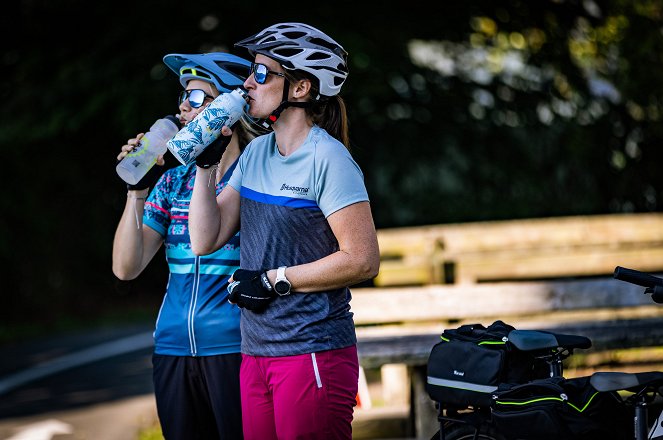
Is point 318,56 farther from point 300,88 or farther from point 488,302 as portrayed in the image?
point 488,302

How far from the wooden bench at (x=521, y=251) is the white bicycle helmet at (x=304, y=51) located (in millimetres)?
4891

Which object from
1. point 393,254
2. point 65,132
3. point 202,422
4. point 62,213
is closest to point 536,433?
point 202,422

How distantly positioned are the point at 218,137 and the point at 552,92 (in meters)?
10.2

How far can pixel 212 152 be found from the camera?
3.51 metres

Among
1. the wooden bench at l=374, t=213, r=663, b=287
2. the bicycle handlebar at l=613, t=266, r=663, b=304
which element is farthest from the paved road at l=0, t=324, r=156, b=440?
the bicycle handlebar at l=613, t=266, r=663, b=304

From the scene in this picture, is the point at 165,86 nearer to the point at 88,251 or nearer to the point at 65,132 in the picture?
the point at 65,132

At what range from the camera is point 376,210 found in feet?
44.5

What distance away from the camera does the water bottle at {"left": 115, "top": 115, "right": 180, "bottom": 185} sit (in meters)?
3.93

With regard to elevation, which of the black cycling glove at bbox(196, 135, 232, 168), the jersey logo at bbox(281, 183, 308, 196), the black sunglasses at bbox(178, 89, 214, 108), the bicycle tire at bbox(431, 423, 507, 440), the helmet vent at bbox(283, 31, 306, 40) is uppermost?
the helmet vent at bbox(283, 31, 306, 40)

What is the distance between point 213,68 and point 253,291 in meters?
1.01

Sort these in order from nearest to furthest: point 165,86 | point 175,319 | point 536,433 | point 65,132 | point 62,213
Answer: point 536,433, point 175,319, point 165,86, point 65,132, point 62,213

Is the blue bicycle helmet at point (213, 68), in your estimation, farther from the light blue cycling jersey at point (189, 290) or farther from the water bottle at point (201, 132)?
the water bottle at point (201, 132)

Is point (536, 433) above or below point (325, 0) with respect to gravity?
below

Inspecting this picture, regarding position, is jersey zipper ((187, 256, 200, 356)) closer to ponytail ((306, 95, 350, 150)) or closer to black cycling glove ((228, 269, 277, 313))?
black cycling glove ((228, 269, 277, 313))
